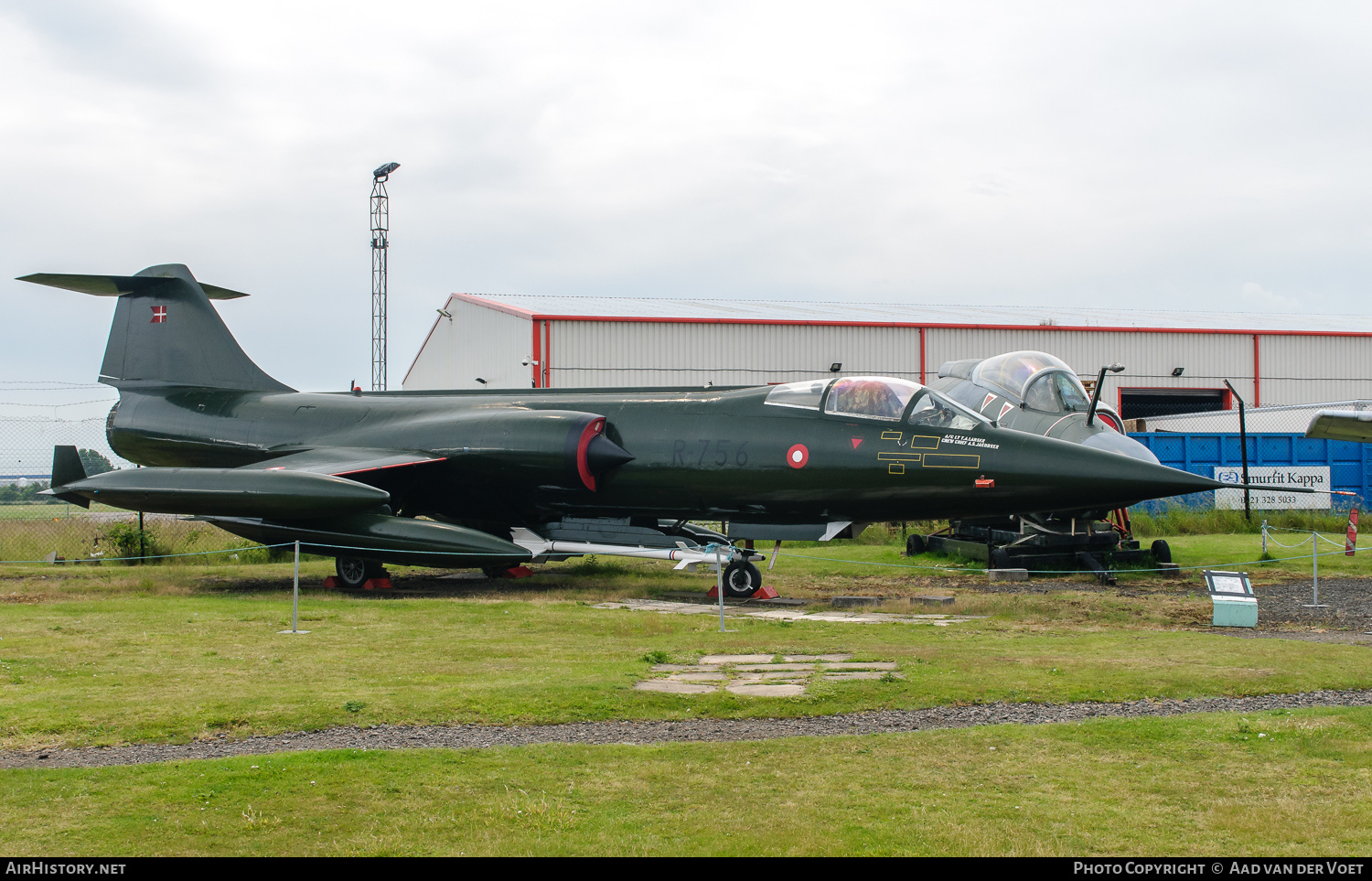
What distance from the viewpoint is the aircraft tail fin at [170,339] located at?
1727 centimetres

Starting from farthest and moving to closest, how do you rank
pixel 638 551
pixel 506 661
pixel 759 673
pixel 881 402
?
1. pixel 638 551
2. pixel 881 402
3. pixel 506 661
4. pixel 759 673

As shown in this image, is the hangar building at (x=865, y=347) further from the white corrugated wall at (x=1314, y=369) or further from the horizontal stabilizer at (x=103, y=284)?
the horizontal stabilizer at (x=103, y=284)

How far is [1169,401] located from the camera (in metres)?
37.6

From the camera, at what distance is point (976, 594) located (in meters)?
13.2

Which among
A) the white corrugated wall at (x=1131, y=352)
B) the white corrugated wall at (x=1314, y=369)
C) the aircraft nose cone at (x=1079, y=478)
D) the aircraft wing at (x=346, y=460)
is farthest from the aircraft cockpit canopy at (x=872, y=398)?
the white corrugated wall at (x=1314, y=369)

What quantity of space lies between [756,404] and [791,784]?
853 centimetres

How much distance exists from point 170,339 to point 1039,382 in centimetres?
1350

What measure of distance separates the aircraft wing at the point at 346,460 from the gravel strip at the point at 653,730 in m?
8.00

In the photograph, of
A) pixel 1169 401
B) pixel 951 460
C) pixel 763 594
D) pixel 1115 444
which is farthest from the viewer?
pixel 1169 401

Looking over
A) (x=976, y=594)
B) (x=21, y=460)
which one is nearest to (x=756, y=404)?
(x=976, y=594)

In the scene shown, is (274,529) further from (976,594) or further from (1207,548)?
(1207,548)

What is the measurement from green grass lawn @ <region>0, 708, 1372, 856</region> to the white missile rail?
280 inches

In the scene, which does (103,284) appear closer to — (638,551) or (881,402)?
(638,551)

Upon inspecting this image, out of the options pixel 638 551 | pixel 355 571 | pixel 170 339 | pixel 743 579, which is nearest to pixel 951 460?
pixel 743 579
